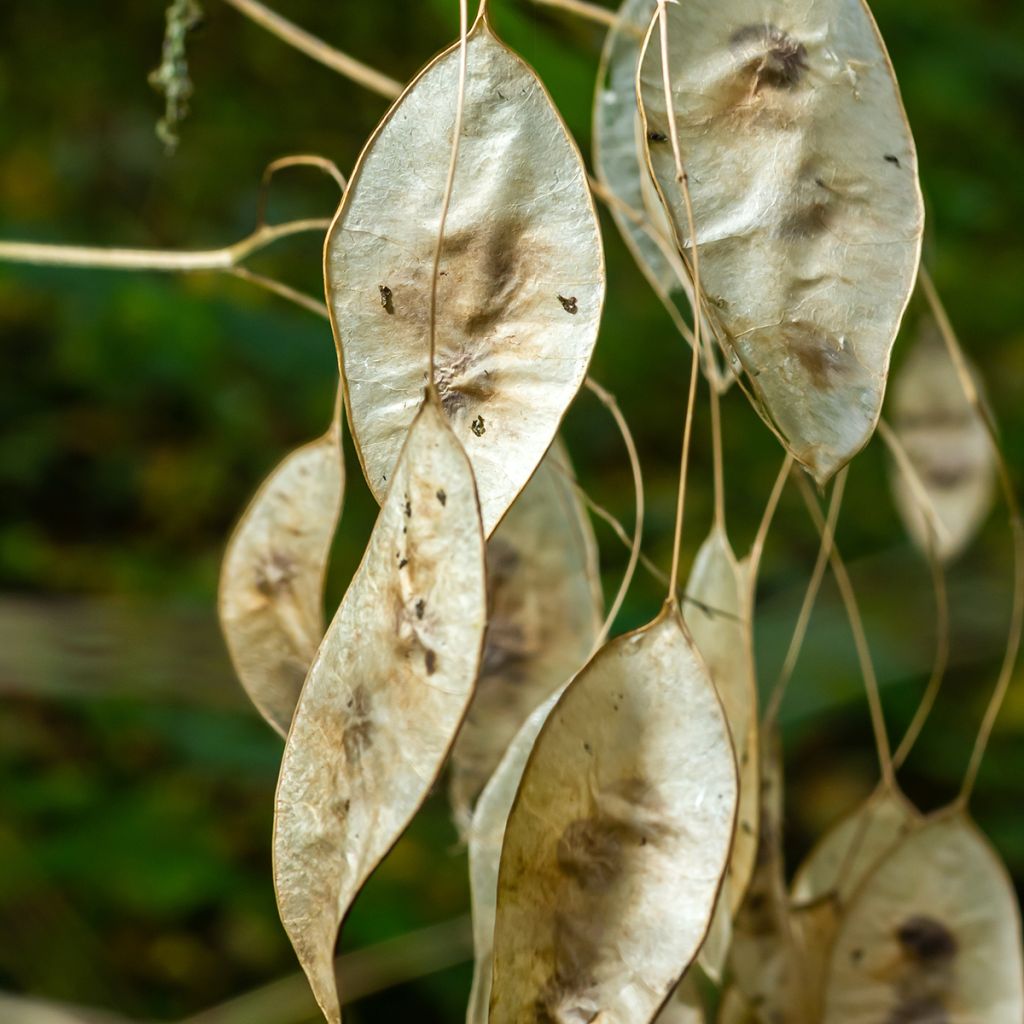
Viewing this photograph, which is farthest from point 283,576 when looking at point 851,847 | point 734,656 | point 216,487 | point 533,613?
point 216,487

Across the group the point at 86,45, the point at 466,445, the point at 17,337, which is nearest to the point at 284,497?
the point at 466,445

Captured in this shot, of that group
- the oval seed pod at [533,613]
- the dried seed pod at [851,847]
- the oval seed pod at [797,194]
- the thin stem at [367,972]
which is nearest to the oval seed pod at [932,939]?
the dried seed pod at [851,847]

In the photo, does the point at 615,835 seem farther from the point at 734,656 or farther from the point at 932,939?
the point at 932,939

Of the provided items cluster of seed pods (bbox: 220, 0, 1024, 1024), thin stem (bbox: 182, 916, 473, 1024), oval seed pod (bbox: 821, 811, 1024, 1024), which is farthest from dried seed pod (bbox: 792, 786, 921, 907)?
thin stem (bbox: 182, 916, 473, 1024)

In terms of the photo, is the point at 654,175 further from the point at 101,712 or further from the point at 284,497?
the point at 101,712

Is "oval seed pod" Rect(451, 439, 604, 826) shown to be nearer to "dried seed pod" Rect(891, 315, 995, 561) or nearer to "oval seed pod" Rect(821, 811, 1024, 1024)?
"oval seed pod" Rect(821, 811, 1024, 1024)

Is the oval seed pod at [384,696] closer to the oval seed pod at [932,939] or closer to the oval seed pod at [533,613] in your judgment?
the oval seed pod at [533,613]
